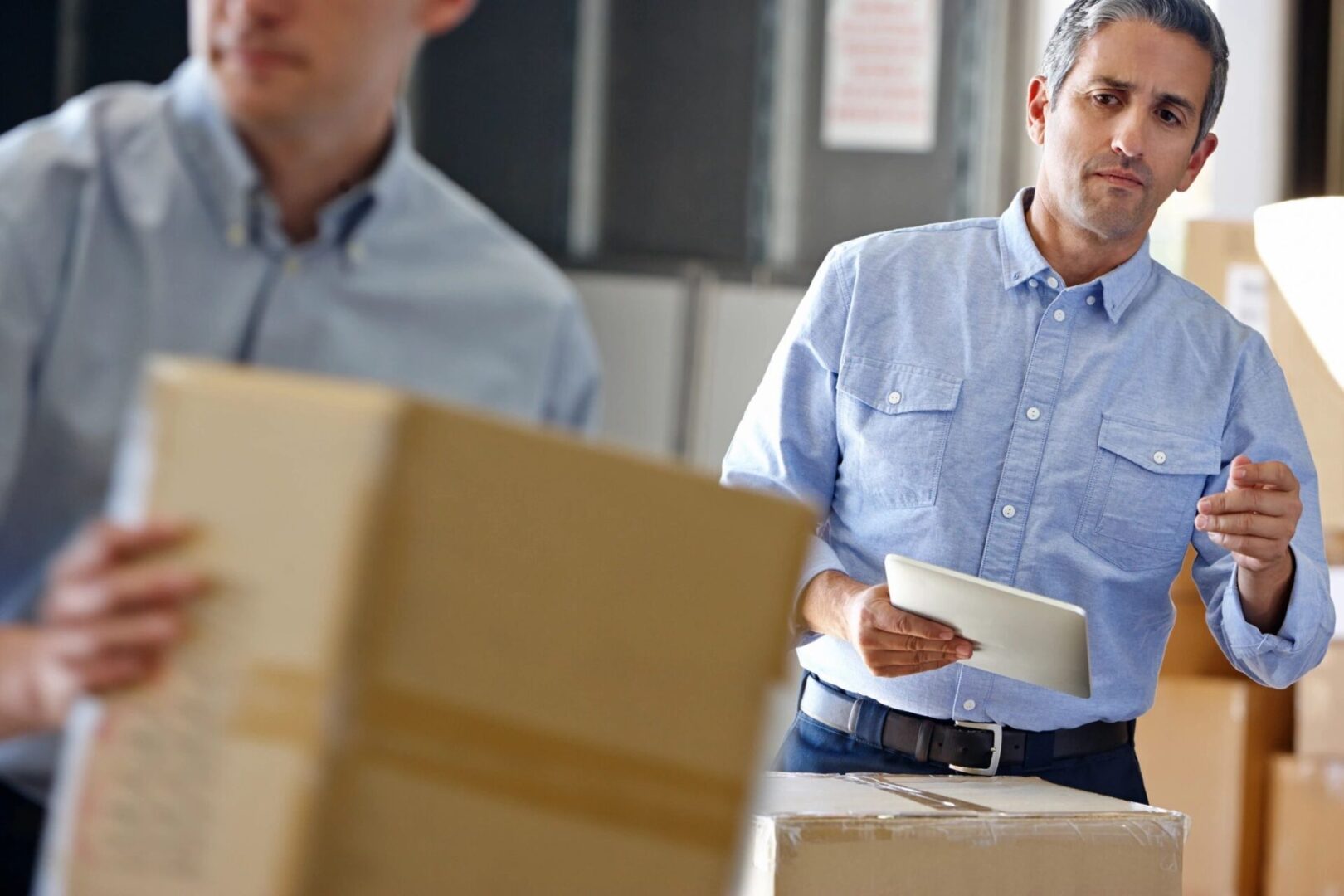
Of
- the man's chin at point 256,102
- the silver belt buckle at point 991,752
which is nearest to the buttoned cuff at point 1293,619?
the silver belt buckle at point 991,752

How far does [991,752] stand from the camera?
1595 mm

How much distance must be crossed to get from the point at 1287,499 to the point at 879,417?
17.2 inches

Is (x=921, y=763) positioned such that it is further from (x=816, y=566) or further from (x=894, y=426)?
(x=894, y=426)

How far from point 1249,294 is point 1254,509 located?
1254 millimetres

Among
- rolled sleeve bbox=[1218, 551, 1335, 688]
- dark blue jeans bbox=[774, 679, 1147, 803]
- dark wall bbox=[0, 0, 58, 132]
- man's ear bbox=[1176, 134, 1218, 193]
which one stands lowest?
dark blue jeans bbox=[774, 679, 1147, 803]

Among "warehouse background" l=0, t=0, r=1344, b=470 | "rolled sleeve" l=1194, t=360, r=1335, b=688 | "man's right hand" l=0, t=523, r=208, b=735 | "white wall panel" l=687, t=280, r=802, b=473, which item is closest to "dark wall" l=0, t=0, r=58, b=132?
"warehouse background" l=0, t=0, r=1344, b=470

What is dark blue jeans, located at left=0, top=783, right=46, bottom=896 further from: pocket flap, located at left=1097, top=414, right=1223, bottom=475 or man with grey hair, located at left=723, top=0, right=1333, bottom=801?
pocket flap, located at left=1097, top=414, right=1223, bottom=475

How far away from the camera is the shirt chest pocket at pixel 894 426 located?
1663mm

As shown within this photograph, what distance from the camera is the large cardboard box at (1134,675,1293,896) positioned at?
2617mm

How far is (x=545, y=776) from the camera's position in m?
0.76

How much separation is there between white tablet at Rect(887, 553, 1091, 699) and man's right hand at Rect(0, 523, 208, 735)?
77 cm

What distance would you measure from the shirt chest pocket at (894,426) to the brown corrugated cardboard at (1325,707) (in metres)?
1.27

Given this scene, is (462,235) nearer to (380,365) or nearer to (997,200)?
(380,365)

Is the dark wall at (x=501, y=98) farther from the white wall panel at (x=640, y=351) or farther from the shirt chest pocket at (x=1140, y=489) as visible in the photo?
the shirt chest pocket at (x=1140, y=489)
